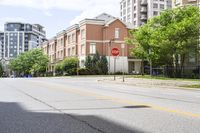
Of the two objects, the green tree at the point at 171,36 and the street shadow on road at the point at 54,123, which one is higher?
the green tree at the point at 171,36

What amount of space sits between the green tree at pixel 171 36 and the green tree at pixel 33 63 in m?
59.1

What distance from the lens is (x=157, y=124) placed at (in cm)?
839

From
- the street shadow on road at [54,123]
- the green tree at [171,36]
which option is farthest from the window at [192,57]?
the street shadow on road at [54,123]

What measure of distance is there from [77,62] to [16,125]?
66.6 m

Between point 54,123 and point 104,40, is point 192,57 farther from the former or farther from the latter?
point 54,123

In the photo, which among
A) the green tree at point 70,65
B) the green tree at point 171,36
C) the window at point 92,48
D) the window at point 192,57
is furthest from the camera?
the window at point 92,48

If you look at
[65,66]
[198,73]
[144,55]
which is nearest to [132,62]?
[65,66]

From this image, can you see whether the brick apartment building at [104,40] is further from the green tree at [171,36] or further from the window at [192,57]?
the window at [192,57]

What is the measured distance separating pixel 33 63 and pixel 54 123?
107 metres

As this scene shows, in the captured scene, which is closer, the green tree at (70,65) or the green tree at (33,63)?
the green tree at (70,65)

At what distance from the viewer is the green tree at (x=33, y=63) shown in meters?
103

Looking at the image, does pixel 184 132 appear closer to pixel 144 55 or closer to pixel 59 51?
pixel 144 55

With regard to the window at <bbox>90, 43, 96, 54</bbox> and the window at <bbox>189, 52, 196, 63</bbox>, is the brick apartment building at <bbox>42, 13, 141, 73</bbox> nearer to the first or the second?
the window at <bbox>90, 43, 96, 54</bbox>

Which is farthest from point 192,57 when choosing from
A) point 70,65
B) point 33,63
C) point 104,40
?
point 33,63
